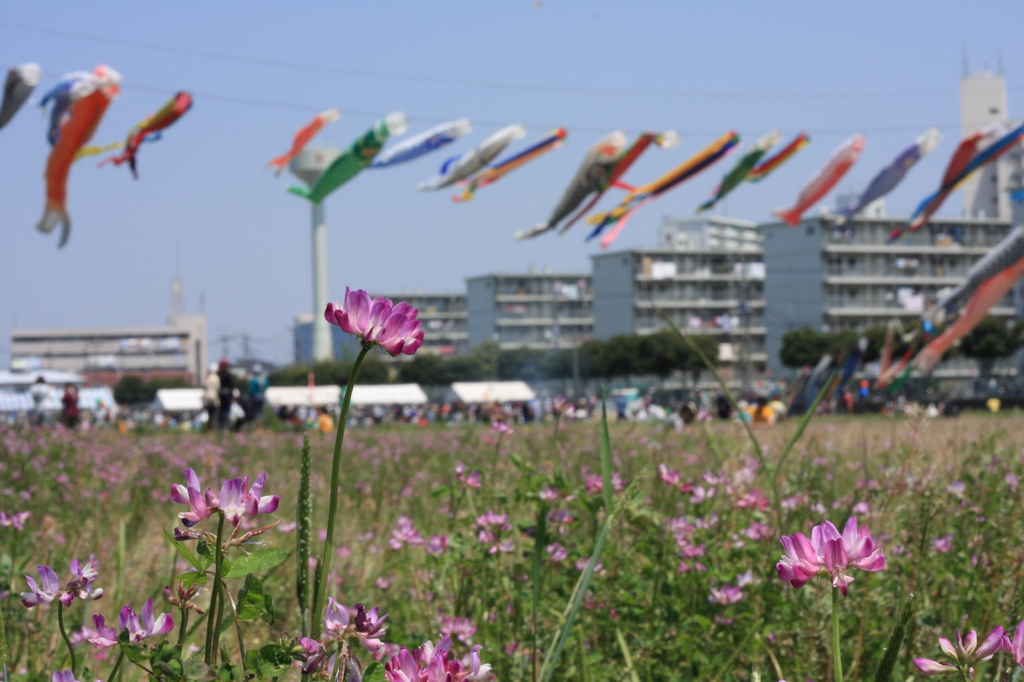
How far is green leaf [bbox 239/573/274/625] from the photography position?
29.4 inches

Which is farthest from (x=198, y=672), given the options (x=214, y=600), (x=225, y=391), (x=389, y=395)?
(x=389, y=395)

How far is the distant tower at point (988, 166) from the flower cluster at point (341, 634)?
7359cm

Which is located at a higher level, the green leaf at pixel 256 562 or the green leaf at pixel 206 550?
the green leaf at pixel 206 550

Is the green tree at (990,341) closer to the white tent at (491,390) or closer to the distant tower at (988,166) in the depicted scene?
the distant tower at (988,166)

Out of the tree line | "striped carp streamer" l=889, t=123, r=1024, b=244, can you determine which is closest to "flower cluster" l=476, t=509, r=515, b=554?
"striped carp streamer" l=889, t=123, r=1024, b=244

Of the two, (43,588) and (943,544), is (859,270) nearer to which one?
(943,544)

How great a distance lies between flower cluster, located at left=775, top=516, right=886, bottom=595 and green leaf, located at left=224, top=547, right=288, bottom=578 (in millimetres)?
390

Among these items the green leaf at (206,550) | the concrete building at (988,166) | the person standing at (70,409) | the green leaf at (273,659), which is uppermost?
the concrete building at (988,166)

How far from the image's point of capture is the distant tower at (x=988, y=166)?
235 feet

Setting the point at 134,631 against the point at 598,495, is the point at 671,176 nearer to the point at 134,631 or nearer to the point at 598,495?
the point at 598,495

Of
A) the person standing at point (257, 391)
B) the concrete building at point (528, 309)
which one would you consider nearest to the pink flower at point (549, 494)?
the person standing at point (257, 391)

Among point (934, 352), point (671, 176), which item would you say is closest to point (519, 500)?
point (934, 352)

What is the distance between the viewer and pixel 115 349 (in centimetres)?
12812

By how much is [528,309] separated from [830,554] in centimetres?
9248
